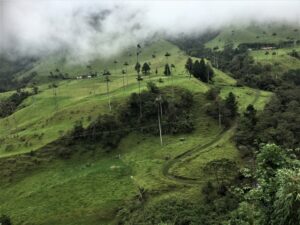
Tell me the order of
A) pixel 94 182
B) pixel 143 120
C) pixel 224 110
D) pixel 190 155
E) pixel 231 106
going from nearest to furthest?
pixel 94 182, pixel 190 155, pixel 224 110, pixel 143 120, pixel 231 106

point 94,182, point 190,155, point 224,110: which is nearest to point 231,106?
point 224,110

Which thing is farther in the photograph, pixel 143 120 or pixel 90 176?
pixel 143 120

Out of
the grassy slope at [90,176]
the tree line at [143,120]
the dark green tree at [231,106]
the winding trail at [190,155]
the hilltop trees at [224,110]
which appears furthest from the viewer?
the dark green tree at [231,106]

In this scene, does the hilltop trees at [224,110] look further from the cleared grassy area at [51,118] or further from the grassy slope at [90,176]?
the cleared grassy area at [51,118]

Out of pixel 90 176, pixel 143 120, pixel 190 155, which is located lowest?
pixel 90 176

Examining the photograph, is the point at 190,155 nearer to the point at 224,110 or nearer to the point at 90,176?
the point at 224,110

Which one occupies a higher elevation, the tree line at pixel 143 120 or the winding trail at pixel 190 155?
the tree line at pixel 143 120

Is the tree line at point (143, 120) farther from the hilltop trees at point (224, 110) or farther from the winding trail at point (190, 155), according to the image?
the winding trail at point (190, 155)

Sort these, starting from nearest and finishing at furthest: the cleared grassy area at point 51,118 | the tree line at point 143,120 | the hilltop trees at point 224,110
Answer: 1. the tree line at point 143,120
2. the cleared grassy area at point 51,118
3. the hilltop trees at point 224,110

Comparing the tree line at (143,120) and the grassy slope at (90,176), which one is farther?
the tree line at (143,120)

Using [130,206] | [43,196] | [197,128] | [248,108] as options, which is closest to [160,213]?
[130,206]

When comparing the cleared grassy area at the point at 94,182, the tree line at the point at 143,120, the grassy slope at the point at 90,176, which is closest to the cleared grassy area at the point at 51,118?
the grassy slope at the point at 90,176

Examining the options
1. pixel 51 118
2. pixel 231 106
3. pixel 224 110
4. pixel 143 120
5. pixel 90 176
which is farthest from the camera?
pixel 51 118
